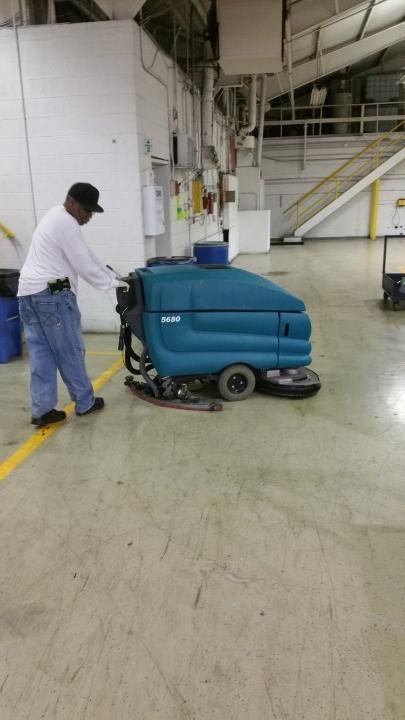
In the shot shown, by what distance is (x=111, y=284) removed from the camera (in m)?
3.17

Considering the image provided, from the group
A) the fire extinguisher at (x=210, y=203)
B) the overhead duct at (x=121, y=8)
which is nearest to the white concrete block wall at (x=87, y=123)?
the overhead duct at (x=121, y=8)

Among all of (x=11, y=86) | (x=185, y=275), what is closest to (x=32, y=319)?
(x=185, y=275)

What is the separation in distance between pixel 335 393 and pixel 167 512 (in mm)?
1909

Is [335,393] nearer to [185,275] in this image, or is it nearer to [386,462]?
[386,462]

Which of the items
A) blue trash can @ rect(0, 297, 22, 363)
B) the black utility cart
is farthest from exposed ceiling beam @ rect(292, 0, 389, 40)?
blue trash can @ rect(0, 297, 22, 363)

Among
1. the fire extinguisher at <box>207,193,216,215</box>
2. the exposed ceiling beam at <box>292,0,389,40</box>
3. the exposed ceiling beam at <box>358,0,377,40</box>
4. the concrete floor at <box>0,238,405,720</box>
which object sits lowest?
the concrete floor at <box>0,238,405,720</box>

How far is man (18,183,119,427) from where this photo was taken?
10.1 ft

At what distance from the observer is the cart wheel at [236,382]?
142 inches

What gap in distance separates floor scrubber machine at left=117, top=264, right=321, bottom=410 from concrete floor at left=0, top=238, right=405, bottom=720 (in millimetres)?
183

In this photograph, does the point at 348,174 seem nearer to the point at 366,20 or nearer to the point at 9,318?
the point at 366,20

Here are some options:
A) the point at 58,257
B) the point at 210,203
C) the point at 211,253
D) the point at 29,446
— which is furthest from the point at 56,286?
the point at 210,203

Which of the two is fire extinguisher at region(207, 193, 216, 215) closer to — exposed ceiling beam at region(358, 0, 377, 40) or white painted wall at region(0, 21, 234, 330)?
white painted wall at region(0, 21, 234, 330)

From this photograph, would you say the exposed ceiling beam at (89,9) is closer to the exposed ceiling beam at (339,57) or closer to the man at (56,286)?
the man at (56,286)

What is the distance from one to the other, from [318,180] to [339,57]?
4.58 meters
